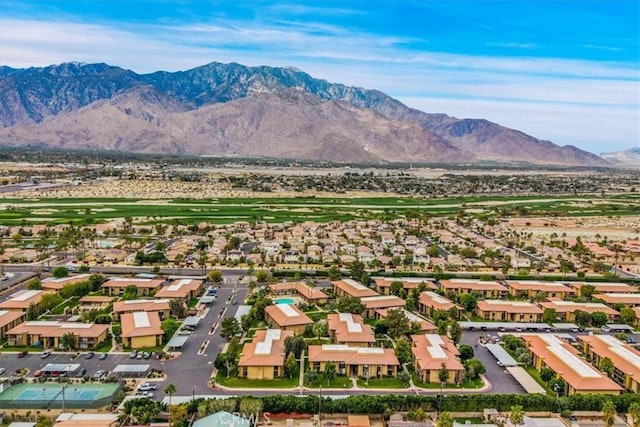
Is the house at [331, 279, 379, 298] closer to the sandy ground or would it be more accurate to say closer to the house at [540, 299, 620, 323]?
the house at [540, 299, 620, 323]

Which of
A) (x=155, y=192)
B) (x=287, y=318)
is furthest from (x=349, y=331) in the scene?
(x=155, y=192)

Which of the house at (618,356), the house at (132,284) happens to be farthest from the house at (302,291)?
the house at (618,356)

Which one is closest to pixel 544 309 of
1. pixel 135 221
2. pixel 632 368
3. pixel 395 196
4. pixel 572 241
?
pixel 632 368

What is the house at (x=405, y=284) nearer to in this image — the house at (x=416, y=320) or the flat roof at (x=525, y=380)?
the house at (x=416, y=320)

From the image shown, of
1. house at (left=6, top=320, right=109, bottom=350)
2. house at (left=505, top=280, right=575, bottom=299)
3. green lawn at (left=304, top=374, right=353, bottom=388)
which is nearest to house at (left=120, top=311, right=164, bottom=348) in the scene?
house at (left=6, top=320, right=109, bottom=350)

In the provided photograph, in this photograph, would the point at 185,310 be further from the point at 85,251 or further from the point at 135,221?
the point at 135,221
